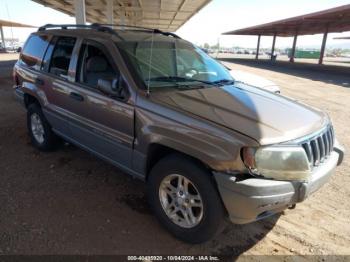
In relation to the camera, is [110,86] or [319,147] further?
[110,86]

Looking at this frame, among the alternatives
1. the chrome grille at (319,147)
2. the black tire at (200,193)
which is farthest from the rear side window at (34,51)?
the chrome grille at (319,147)

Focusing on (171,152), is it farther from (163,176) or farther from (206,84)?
(206,84)

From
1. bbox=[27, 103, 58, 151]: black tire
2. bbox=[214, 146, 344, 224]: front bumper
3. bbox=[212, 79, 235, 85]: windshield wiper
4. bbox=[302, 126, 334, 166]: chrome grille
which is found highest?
bbox=[212, 79, 235, 85]: windshield wiper

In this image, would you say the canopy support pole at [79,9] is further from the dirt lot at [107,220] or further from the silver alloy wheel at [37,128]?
A: the dirt lot at [107,220]

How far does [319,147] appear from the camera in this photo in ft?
10.0

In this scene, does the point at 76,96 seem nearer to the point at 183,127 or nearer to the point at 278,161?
the point at 183,127

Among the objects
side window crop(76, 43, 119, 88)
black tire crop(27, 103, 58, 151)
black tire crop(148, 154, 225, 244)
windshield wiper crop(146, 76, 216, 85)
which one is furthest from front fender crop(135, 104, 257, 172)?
black tire crop(27, 103, 58, 151)

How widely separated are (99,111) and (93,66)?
63 centimetres

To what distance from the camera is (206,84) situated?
12.5 ft

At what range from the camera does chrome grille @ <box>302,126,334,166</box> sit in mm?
2869

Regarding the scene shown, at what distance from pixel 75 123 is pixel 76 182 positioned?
2.61 feet

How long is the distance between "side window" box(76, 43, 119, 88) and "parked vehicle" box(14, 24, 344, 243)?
13 millimetres

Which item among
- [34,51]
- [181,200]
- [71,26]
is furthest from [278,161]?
[34,51]

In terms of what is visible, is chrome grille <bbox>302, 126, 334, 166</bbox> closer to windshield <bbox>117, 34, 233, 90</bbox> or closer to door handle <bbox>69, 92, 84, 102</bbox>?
windshield <bbox>117, 34, 233, 90</bbox>
